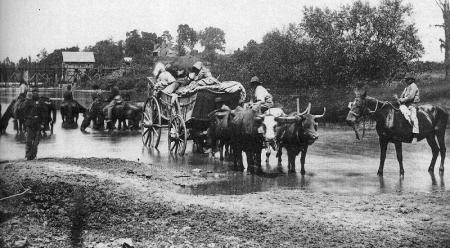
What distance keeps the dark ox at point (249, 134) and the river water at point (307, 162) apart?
491 mm

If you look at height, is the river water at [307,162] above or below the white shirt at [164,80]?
below

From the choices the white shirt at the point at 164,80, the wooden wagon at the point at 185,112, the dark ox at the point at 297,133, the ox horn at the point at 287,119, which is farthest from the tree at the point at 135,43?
the ox horn at the point at 287,119

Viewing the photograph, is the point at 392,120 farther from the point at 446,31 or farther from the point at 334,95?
the point at 334,95

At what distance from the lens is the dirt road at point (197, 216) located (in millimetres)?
7570

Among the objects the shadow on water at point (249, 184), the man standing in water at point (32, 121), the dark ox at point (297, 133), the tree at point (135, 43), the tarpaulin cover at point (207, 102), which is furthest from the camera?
the tree at point (135, 43)

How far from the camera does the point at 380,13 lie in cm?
2312

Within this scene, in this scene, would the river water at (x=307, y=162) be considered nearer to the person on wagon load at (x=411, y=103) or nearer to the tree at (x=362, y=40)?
the person on wagon load at (x=411, y=103)

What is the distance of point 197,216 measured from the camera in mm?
8406

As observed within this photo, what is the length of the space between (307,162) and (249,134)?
118 inches

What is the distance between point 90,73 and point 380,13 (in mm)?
61068

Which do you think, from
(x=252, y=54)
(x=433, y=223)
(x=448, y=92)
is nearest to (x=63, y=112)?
(x=252, y=54)

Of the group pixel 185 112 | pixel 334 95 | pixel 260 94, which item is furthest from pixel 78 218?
pixel 334 95

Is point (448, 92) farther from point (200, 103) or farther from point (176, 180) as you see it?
point (176, 180)

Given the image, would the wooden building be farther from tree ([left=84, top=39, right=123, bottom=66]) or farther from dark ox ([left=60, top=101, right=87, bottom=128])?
dark ox ([left=60, top=101, right=87, bottom=128])
